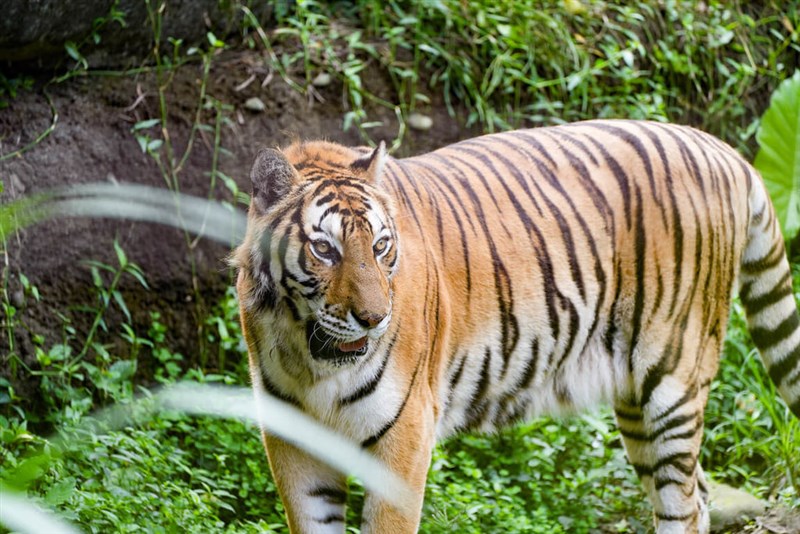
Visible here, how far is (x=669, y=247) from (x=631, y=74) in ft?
8.65

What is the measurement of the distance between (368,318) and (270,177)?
524 millimetres

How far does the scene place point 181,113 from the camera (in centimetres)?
515

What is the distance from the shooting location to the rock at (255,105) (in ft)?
17.6

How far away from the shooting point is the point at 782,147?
6094mm

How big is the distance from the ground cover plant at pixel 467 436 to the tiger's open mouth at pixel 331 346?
70cm

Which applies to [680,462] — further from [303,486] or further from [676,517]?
[303,486]

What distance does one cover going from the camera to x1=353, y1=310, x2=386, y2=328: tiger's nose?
108 inches

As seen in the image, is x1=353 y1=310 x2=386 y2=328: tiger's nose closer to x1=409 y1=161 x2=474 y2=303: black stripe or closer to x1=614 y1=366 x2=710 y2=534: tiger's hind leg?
x1=409 y1=161 x2=474 y2=303: black stripe

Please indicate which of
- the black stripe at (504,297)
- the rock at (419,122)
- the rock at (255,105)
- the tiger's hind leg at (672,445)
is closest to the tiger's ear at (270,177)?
the black stripe at (504,297)

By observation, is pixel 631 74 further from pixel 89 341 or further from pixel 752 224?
pixel 89 341

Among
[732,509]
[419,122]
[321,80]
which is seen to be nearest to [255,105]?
[321,80]

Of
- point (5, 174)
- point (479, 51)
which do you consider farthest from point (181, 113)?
point (479, 51)

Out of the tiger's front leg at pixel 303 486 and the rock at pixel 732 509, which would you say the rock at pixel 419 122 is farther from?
the tiger's front leg at pixel 303 486

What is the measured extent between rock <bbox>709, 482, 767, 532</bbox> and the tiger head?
2.24 meters
